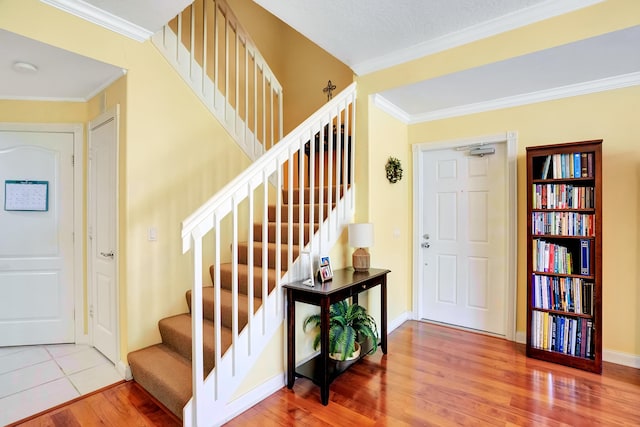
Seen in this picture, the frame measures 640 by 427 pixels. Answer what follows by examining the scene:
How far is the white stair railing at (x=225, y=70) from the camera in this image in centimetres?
290

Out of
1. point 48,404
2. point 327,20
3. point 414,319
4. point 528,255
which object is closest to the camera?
point 48,404

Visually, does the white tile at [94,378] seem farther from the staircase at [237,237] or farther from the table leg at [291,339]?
the table leg at [291,339]

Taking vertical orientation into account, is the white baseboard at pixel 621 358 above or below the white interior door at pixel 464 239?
below

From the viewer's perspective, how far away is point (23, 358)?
278cm

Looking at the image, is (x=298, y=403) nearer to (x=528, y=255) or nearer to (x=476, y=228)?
(x=528, y=255)

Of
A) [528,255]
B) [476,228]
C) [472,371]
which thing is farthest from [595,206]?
[472,371]

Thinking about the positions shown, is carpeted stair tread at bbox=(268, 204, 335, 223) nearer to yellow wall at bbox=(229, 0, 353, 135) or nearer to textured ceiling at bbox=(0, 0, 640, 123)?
textured ceiling at bbox=(0, 0, 640, 123)

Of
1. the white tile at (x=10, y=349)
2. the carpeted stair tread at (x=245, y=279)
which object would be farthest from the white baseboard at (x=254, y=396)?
the white tile at (x=10, y=349)

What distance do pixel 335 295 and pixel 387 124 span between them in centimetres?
209

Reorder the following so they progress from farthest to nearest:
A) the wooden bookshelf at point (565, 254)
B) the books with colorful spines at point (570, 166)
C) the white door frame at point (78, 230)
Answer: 1. the white door frame at point (78, 230)
2. the books with colorful spines at point (570, 166)
3. the wooden bookshelf at point (565, 254)

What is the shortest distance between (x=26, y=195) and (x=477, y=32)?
4312 mm

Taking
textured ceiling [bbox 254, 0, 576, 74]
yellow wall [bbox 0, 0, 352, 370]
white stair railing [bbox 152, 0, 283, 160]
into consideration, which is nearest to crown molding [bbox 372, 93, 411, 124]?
textured ceiling [bbox 254, 0, 576, 74]

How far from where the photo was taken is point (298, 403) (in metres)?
2.19

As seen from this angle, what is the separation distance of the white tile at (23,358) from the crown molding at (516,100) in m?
3.93
